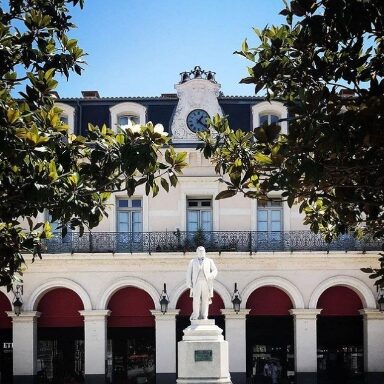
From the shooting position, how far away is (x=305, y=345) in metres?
Result: 27.5

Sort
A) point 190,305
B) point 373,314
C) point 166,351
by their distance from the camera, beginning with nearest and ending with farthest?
point 166,351
point 373,314
point 190,305

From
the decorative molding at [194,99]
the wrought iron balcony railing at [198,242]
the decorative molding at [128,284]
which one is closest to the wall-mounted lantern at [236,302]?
the wrought iron balcony railing at [198,242]

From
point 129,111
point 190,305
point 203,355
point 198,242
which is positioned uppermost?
point 129,111

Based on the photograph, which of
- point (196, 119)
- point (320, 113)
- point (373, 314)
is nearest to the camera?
point (320, 113)

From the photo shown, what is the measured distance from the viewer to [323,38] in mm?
7461

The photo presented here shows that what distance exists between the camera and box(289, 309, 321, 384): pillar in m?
27.4

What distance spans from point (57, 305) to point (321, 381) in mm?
9804

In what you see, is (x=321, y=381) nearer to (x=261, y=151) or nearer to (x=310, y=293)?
(x=310, y=293)

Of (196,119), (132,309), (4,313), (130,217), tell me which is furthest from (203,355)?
(196,119)

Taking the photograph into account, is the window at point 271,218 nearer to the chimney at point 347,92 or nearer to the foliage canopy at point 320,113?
the chimney at point 347,92

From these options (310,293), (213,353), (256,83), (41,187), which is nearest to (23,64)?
(41,187)

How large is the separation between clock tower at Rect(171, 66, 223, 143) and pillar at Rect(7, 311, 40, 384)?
8271mm

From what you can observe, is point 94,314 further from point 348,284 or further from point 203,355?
point 203,355

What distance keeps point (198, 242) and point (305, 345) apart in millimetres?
5110
